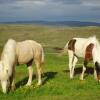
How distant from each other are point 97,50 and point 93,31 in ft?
240

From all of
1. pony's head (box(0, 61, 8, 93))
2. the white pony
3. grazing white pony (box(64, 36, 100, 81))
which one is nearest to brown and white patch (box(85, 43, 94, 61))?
grazing white pony (box(64, 36, 100, 81))

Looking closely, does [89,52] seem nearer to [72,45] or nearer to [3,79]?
[72,45]

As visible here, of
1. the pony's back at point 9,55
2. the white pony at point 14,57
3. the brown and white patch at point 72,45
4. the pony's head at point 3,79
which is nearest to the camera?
the pony's head at point 3,79

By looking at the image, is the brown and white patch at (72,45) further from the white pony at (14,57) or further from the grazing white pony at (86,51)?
the white pony at (14,57)

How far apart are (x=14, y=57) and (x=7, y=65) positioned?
0.92 meters

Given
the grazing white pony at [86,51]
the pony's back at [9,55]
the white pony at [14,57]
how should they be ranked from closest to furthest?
the white pony at [14,57] < the pony's back at [9,55] < the grazing white pony at [86,51]

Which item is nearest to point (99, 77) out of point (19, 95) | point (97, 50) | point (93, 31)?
point (97, 50)

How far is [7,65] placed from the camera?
16.8 meters

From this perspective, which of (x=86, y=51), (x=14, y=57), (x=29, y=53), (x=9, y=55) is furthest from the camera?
(x=86, y=51)

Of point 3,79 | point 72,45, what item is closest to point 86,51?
point 72,45

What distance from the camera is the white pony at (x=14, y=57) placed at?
54.0 feet

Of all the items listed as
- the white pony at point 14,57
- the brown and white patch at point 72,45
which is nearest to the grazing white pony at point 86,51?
the brown and white patch at point 72,45

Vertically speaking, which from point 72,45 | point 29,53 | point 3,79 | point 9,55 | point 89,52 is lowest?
point 3,79

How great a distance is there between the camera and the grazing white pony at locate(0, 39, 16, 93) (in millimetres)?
16375
